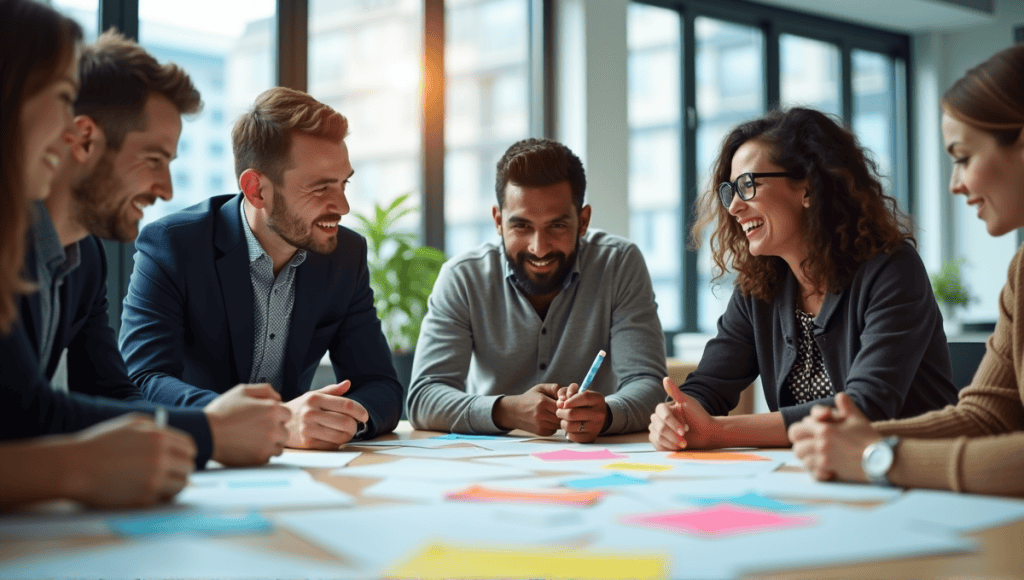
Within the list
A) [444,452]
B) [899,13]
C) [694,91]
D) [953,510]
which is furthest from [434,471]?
[899,13]

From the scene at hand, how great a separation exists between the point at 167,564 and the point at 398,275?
304 cm

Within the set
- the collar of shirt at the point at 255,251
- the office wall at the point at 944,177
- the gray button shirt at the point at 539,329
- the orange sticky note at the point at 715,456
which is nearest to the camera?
the orange sticky note at the point at 715,456

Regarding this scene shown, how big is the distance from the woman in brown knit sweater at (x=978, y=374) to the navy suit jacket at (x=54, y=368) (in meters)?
0.92

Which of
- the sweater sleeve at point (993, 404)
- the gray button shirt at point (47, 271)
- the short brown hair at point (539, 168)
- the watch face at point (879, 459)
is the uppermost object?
the short brown hair at point (539, 168)

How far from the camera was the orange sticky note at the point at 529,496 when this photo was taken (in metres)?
1.09

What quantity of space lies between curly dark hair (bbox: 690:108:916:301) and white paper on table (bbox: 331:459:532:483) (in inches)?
38.0

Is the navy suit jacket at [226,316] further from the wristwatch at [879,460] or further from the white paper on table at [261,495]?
the wristwatch at [879,460]

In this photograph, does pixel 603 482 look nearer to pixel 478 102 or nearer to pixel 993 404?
pixel 993 404

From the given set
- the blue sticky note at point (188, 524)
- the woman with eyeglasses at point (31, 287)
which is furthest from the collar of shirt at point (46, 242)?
the blue sticky note at point (188, 524)

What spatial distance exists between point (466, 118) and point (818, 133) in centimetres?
274

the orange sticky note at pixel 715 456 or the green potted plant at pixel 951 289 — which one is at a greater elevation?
the green potted plant at pixel 951 289

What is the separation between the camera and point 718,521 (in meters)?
0.97

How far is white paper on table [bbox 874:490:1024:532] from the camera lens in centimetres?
97

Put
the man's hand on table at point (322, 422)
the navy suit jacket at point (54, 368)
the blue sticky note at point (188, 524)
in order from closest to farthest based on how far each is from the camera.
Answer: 1. the blue sticky note at point (188, 524)
2. the navy suit jacket at point (54, 368)
3. the man's hand on table at point (322, 422)
